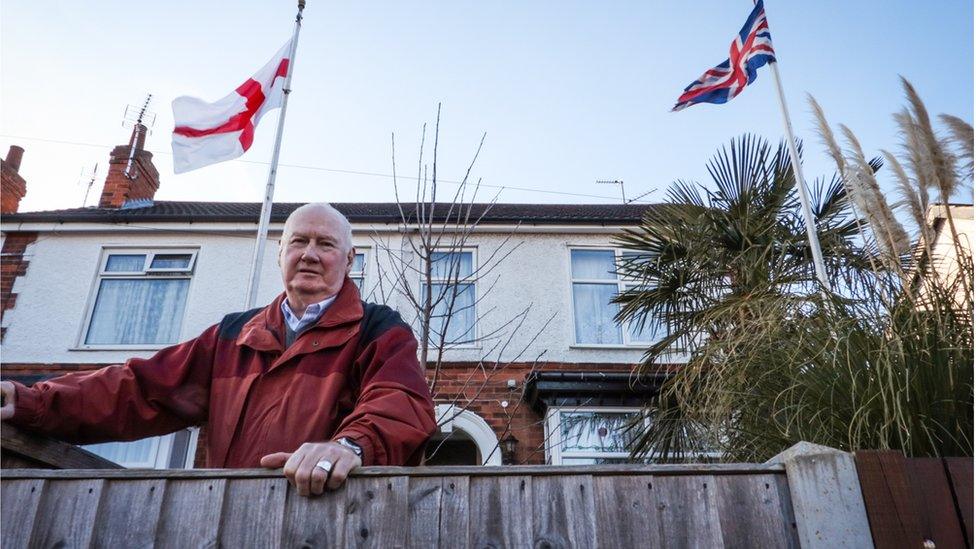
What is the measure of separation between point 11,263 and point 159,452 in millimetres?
4097

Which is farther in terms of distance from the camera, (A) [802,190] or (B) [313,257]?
(A) [802,190]

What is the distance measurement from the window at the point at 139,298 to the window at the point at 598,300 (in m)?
5.83

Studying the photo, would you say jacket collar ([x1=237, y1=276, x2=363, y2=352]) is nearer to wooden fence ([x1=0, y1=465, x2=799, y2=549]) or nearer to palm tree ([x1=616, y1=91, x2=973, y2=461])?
wooden fence ([x1=0, y1=465, x2=799, y2=549])

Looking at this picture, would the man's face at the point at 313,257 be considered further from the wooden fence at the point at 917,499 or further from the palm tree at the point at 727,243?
the palm tree at the point at 727,243

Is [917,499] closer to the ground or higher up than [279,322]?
closer to the ground

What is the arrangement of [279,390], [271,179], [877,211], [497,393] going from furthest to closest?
[497,393], [271,179], [877,211], [279,390]

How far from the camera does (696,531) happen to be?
5.67ft

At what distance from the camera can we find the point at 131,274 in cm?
1096

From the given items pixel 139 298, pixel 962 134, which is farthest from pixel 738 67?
pixel 139 298

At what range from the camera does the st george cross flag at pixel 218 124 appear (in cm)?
740

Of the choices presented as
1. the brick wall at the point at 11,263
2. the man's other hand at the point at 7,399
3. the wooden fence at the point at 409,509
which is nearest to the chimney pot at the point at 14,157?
the brick wall at the point at 11,263

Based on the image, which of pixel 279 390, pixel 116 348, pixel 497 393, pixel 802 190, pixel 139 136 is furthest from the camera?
pixel 139 136

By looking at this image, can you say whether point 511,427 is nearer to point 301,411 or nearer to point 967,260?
point 967,260

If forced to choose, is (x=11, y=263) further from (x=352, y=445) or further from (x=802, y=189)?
(x=352, y=445)
